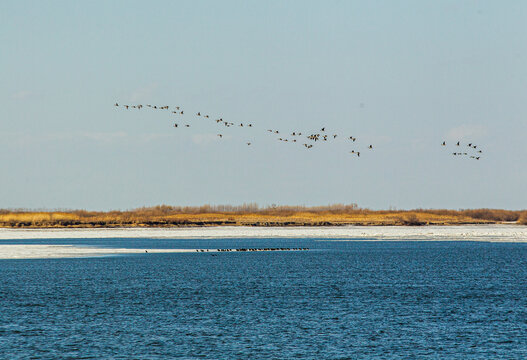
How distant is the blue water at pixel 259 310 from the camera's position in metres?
26.7

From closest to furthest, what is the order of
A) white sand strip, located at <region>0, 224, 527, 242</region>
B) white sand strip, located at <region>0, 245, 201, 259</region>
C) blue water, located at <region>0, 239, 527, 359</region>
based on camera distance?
blue water, located at <region>0, 239, 527, 359</region> < white sand strip, located at <region>0, 245, 201, 259</region> < white sand strip, located at <region>0, 224, 527, 242</region>

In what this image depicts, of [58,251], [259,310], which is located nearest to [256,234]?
[58,251]

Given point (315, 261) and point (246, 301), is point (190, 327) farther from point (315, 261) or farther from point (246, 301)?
point (315, 261)

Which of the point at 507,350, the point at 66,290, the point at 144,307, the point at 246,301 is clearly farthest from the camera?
the point at 66,290

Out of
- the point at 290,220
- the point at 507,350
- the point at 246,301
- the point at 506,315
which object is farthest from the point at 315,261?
the point at 290,220

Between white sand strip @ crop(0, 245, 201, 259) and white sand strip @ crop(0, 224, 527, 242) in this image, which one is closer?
white sand strip @ crop(0, 245, 201, 259)

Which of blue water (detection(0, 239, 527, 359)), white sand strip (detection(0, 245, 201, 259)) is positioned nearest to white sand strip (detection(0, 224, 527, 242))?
white sand strip (detection(0, 245, 201, 259))

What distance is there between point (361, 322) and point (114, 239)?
77683mm

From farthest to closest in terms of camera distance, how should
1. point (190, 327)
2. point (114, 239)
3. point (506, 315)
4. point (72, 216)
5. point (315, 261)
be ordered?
point (72, 216), point (114, 239), point (315, 261), point (506, 315), point (190, 327)

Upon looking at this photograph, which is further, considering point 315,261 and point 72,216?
point 72,216

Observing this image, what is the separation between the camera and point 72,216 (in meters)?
157

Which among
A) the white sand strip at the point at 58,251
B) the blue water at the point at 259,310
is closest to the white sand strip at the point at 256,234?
the white sand strip at the point at 58,251

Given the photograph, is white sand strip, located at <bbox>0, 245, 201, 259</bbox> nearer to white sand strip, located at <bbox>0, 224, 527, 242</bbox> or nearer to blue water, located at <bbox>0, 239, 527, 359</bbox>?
blue water, located at <bbox>0, 239, 527, 359</bbox>

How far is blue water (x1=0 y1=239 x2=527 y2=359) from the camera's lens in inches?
1051
